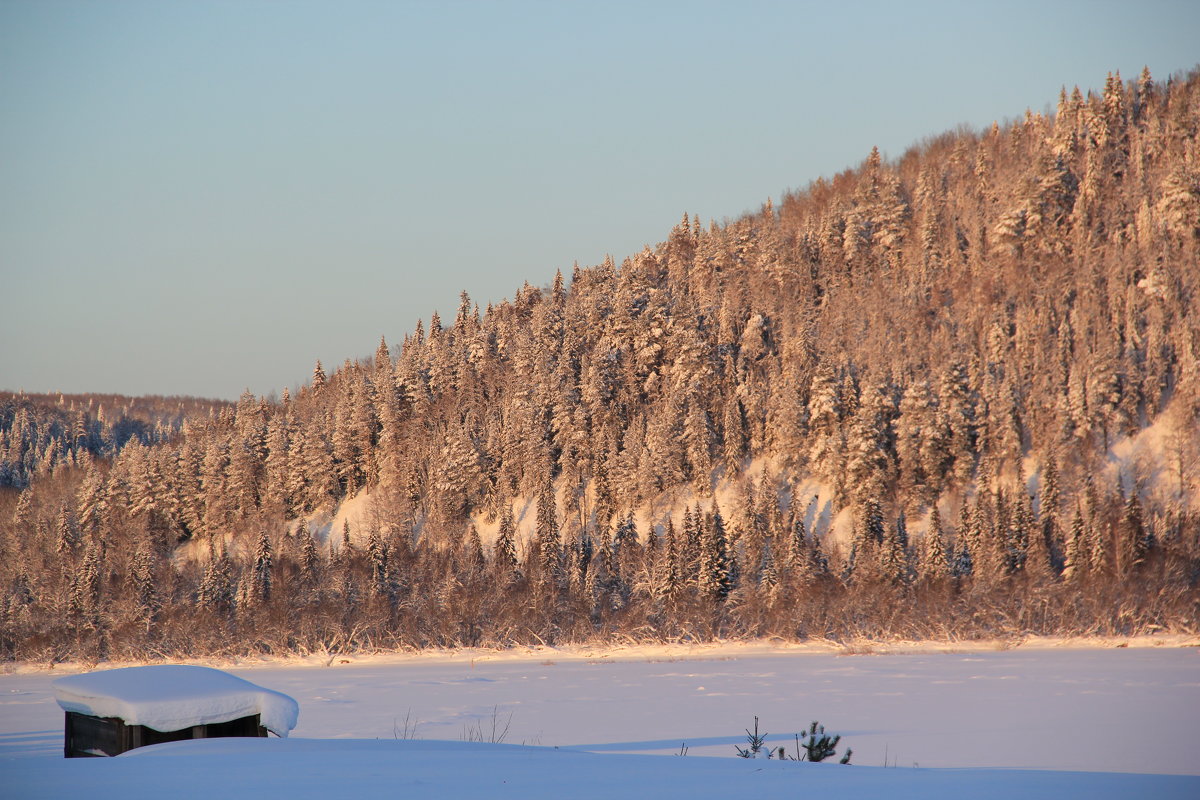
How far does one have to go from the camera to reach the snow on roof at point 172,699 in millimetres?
13539

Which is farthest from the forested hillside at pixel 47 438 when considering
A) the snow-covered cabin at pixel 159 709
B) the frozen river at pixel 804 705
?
the snow-covered cabin at pixel 159 709

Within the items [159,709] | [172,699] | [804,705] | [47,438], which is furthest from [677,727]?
[47,438]

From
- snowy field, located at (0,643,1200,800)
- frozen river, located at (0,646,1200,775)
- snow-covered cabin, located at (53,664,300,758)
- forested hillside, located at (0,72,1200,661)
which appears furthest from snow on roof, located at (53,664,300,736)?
forested hillside, located at (0,72,1200,661)

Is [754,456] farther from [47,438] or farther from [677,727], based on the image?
[47,438]

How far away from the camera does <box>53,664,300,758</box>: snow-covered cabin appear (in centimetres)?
1354

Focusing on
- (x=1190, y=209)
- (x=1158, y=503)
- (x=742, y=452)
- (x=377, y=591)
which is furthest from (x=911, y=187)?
(x=377, y=591)

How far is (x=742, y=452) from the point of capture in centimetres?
7969

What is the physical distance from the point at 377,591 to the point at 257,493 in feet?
106

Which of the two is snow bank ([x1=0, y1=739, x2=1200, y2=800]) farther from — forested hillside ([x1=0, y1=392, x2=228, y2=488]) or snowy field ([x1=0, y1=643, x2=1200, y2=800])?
forested hillside ([x1=0, y1=392, x2=228, y2=488])

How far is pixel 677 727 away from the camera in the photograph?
25.0 metres

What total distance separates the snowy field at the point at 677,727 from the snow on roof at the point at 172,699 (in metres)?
1.28

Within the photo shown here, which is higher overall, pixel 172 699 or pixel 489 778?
pixel 172 699

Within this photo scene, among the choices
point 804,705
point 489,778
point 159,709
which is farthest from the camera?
point 804,705

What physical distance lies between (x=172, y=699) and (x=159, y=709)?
242mm
